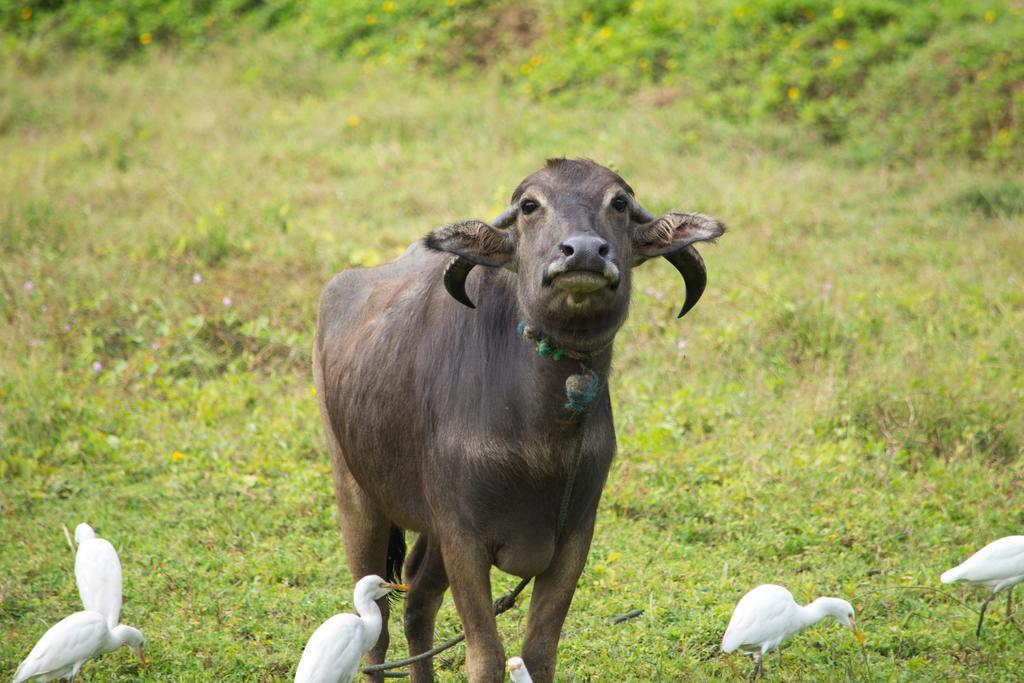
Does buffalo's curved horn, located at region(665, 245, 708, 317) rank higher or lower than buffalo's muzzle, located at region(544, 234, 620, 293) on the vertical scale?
lower

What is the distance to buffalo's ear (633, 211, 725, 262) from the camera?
3.47 metres

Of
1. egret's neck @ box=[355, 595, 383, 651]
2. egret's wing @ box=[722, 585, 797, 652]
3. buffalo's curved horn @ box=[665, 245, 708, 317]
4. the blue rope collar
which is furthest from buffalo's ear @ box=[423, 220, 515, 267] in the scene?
egret's wing @ box=[722, 585, 797, 652]

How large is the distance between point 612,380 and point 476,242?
333 cm

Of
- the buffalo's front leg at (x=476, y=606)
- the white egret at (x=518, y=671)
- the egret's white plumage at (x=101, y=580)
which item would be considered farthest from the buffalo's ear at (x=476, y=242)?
the egret's white plumage at (x=101, y=580)

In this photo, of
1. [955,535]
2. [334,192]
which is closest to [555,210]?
[955,535]

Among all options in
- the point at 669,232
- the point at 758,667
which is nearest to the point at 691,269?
the point at 669,232

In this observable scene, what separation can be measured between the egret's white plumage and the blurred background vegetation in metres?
7.32

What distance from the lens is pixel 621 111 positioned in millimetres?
10859

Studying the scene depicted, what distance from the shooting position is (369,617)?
3.92 metres

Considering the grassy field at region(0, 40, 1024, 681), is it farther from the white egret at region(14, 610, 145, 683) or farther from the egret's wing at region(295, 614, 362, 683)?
the egret's wing at region(295, 614, 362, 683)

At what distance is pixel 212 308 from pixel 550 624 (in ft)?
14.4

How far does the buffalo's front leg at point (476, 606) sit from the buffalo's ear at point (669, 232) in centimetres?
102

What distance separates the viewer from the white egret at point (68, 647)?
12.6 feet

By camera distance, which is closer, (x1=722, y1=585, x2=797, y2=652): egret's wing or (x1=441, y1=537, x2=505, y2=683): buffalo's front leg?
(x1=441, y1=537, x2=505, y2=683): buffalo's front leg
